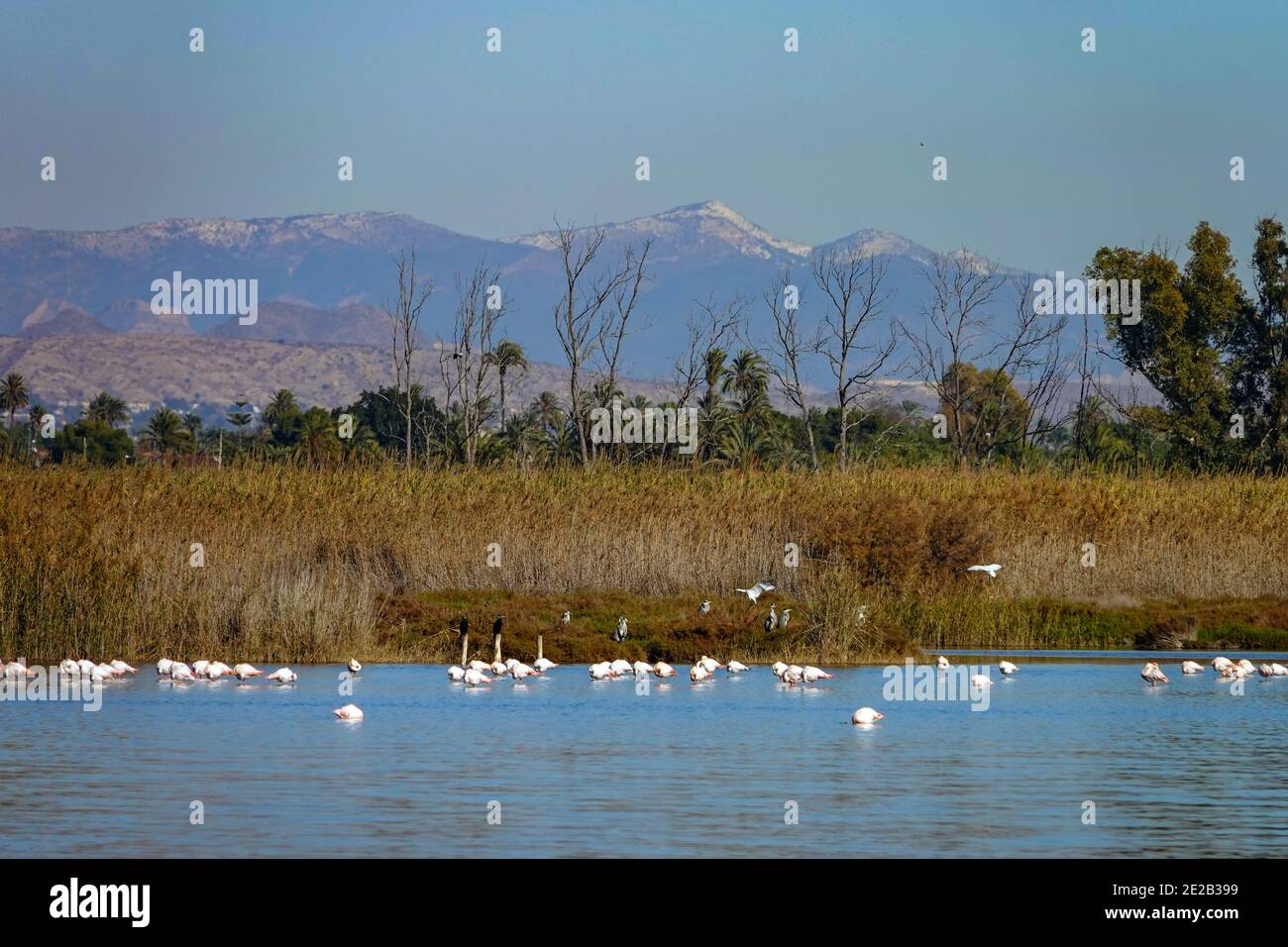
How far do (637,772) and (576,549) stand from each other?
1345 centimetres

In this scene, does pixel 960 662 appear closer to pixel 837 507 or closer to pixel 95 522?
pixel 837 507

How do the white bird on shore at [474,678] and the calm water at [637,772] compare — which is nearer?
the calm water at [637,772]

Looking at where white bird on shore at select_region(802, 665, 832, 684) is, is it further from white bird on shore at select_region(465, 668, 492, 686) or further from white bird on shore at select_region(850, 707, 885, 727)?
white bird on shore at select_region(465, 668, 492, 686)

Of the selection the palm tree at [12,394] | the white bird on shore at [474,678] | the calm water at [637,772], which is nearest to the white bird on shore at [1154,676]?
the calm water at [637,772]

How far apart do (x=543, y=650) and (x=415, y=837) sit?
12.8 meters

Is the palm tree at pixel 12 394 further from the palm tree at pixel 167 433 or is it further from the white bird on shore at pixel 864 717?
the white bird on shore at pixel 864 717

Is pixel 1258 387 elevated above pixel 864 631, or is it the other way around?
pixel 1258 387

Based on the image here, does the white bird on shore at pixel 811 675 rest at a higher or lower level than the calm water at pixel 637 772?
higher

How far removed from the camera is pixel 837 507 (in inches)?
1215

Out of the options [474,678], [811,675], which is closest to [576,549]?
[474,678]

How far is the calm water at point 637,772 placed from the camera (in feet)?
42.7

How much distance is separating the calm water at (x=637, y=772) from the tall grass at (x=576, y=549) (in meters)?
2.04

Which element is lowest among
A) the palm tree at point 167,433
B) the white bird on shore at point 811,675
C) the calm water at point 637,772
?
the calm water at point 637,772
